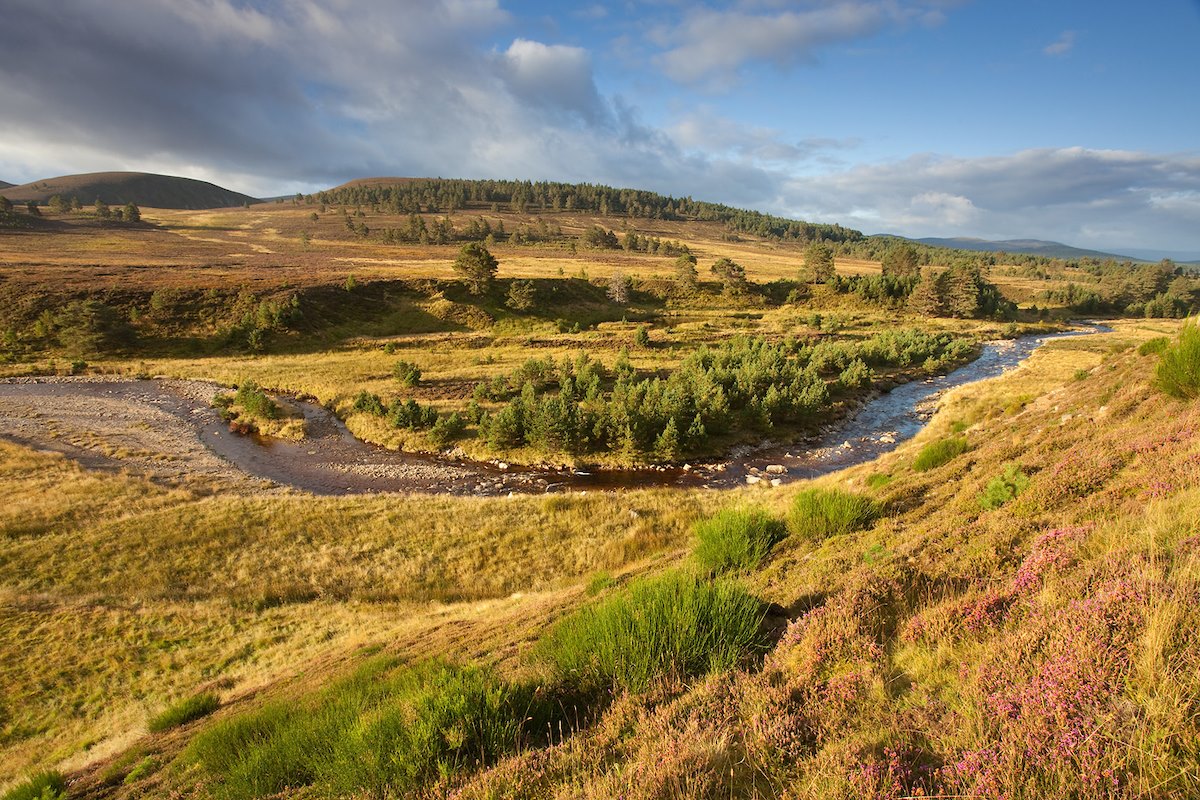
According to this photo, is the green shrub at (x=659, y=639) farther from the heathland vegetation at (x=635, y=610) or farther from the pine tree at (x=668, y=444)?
the pine tree at (x=668, y=444)

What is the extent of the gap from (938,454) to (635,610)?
43.8 feet

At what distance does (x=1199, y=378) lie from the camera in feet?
34.9

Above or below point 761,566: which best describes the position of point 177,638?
below

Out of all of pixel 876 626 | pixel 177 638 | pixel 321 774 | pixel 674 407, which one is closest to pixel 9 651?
pixel 177 638

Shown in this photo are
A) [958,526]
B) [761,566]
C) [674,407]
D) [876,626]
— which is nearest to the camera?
[876,626]

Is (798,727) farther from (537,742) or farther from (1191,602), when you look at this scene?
(1191,602)

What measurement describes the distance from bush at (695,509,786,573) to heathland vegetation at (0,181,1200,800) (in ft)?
0.23

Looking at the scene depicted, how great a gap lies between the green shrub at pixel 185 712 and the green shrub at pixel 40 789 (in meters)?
1.72

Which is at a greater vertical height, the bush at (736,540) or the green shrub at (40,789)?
→ the bush at (736,540)

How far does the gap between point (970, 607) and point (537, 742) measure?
4.48 meters

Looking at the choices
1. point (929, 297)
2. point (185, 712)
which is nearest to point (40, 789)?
point (185, 712)

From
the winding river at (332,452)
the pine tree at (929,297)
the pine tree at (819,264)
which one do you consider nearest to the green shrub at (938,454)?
the winding river at (332,452)

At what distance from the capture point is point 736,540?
9422 millimetres

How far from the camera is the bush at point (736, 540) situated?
9.17 metres
